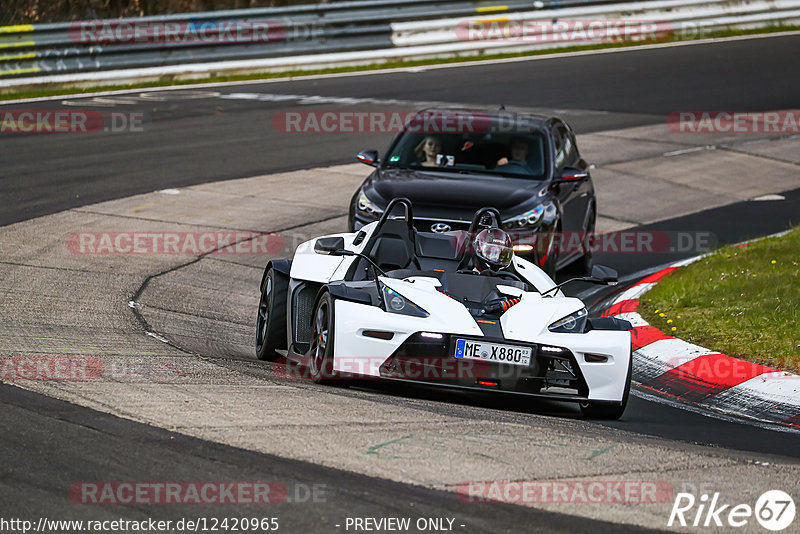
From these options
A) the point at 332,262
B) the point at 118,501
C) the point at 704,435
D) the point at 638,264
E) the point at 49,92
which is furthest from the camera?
the point at 49,92

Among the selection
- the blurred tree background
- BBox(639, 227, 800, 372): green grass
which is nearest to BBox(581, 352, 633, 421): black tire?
BBox(639, 227, 800, 372): green grass

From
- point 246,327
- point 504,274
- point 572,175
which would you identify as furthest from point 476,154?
point 504,274

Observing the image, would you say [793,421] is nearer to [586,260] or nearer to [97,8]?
[586,260]

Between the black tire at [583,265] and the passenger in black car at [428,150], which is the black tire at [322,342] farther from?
the black tire at [583,265]

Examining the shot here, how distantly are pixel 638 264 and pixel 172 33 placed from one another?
13.7m

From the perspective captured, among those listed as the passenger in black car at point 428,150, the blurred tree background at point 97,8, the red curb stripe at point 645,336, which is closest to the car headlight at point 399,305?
the red curb stripe at point 645,336

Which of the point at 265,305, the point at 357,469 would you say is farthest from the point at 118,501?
the point at 265,305

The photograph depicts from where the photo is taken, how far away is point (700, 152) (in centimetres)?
2061

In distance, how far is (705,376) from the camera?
31.1ft

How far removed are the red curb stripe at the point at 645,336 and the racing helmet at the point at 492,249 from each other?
201 cm

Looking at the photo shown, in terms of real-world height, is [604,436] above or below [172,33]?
below

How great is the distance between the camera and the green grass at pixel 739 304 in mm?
9945

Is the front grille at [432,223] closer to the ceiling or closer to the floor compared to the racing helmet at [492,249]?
closer to the floor

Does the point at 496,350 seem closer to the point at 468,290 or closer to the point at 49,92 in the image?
the point at 468,290
